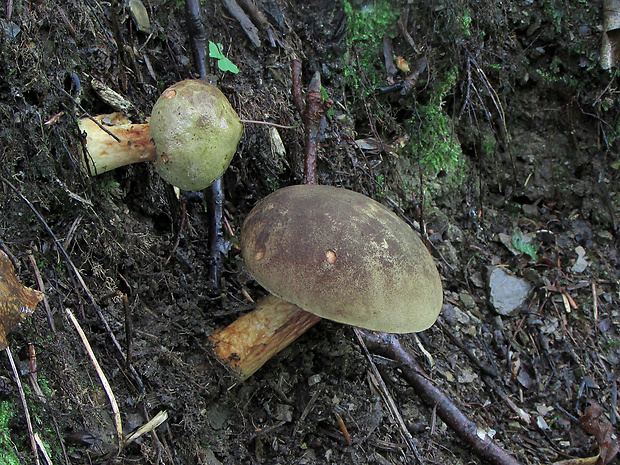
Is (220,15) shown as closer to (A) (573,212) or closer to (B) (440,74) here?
(B) (440,74)

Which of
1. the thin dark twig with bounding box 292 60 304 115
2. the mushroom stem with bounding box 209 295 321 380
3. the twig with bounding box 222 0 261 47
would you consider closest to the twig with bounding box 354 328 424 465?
the mushroom stem with bounding box 209 295 321 380

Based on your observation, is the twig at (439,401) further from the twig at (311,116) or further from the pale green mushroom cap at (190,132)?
the pale green mushroom cap at (190,132)

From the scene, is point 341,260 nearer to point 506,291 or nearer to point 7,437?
point 7,437

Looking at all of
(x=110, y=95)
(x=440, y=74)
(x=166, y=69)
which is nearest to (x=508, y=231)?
(x=440, y=74)

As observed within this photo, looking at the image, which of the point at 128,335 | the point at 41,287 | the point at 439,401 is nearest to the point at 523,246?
the point at 439,401

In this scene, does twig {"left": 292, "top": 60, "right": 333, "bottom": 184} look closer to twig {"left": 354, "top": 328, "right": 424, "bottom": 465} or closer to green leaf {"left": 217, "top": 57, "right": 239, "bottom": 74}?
green leaf {"left": 217, "top": 57, "right": 239, "bottom": 74}

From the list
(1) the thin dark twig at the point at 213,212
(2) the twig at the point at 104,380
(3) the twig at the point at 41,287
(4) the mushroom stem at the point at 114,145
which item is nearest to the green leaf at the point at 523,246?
(1) the thin dark twig at the point at 213,212

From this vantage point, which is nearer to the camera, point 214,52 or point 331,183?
point 214,52

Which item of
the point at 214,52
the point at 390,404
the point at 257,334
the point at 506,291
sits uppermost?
the point at 214,52
